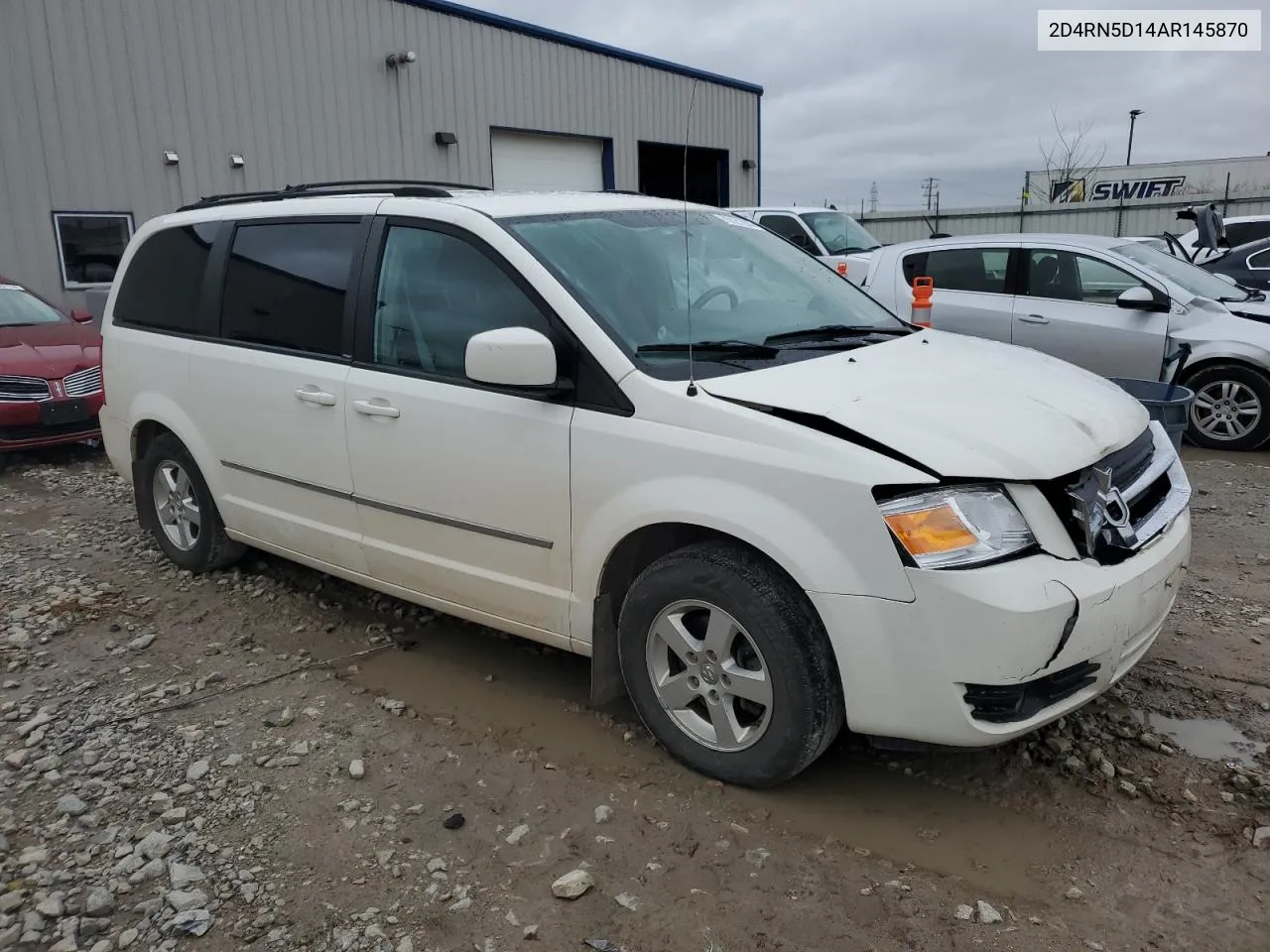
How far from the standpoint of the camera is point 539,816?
2951mm

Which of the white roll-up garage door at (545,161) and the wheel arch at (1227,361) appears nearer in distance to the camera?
the wheel arch at (1227,361)

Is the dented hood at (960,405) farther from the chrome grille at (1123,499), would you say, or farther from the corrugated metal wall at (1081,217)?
the corrugated metal wall at (1081,217)

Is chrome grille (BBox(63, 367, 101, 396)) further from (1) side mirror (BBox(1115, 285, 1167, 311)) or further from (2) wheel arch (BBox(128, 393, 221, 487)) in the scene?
(1) side mirror (BBox(1115, 285, 1167, 311))

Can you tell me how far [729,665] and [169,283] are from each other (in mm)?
3550

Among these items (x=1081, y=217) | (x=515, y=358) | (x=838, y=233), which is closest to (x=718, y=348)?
(x=515, y=358)

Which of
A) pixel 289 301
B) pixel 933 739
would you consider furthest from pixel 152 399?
pixel 933 739

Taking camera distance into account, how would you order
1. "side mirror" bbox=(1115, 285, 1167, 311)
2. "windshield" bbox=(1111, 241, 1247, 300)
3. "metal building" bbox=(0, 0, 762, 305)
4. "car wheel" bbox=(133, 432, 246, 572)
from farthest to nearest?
"metal building" bbox=(0, 0, 762, 305) → "windshield" bbox=(1111, 241, 1247, 300) → "side mirror" bbox=(1115, 285, 1167, 311) → "car wheel" bbox=(133, 432, 246, 572)

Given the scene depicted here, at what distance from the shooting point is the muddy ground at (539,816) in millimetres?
2482

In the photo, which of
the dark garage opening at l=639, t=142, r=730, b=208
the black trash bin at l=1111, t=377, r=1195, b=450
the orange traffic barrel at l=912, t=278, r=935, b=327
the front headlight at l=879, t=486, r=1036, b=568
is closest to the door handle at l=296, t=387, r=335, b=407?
the front headlight at l=879, t=486, r=1036, b=568

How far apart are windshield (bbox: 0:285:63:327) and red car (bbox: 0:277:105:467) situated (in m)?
0.11

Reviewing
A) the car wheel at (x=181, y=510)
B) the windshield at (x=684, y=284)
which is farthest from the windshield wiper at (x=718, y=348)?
the car wheel at (x=181, y=510)

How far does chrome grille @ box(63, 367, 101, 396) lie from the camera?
796 centimetres

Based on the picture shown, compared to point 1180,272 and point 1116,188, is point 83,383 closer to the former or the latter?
point 1180,272

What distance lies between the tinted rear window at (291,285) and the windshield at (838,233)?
9110mm
